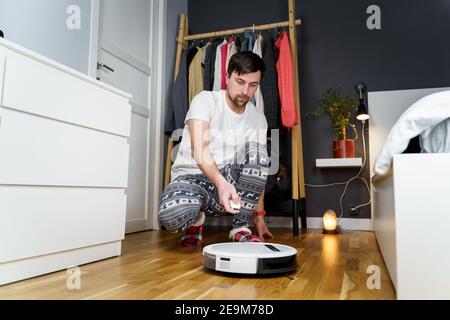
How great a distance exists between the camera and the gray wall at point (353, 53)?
2.49 meters

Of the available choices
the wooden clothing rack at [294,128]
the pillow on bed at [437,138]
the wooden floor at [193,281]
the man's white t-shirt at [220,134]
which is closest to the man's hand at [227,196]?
the wooden floor at [193,281]

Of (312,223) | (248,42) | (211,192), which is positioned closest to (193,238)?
(211,192)

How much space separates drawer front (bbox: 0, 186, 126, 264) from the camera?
3.12 feet

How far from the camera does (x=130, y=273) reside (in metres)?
1.10

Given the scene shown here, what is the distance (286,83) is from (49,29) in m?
1.32

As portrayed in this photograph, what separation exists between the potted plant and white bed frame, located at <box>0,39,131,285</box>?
156 centimetres

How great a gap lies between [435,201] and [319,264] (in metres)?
0.56

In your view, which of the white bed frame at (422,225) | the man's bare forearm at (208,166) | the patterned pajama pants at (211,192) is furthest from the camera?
the patterned pajama pants at (211,192)

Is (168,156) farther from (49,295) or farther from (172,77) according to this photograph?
(49,295)

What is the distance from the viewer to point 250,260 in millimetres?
1018

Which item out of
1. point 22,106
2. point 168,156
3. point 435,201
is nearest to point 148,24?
point 168,156

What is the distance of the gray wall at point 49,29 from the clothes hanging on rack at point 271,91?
3.51 ft

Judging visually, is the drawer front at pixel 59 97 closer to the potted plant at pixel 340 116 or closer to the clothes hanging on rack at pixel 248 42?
the clothes hanging on rack at pixel 248 42

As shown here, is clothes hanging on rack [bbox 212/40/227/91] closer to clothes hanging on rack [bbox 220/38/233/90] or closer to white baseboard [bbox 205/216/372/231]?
clothes hanging on rack [bbox 220/38/233/90]
